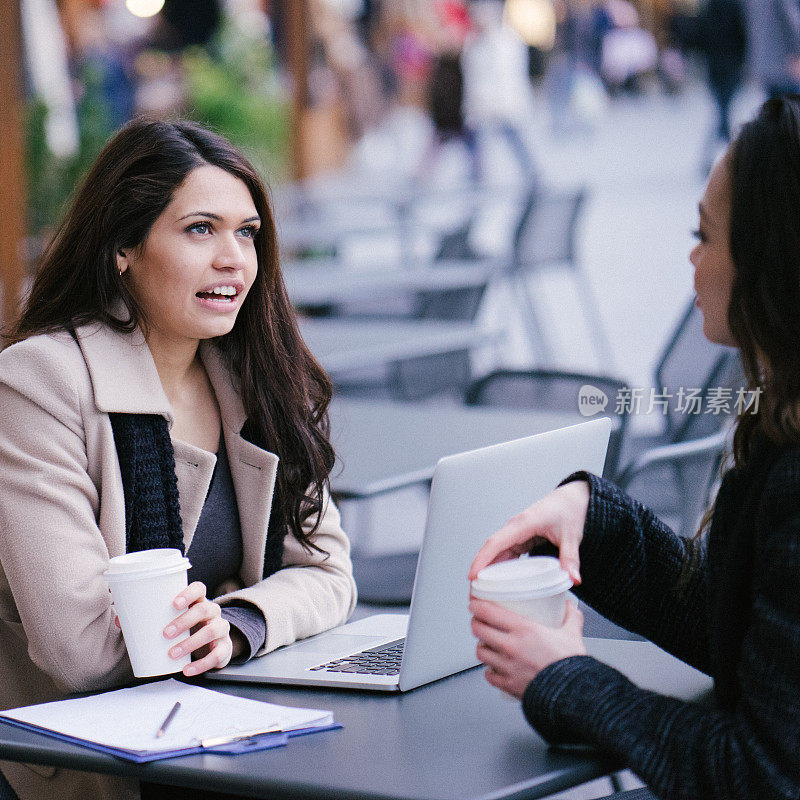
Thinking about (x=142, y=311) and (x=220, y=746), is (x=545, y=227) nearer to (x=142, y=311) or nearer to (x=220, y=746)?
(x=142, y=311)

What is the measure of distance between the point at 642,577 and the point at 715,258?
1.40ft

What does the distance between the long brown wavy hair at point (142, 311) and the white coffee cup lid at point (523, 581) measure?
2.29ft

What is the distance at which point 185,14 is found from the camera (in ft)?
31.5

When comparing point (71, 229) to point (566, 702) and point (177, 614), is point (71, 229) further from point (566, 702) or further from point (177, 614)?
point (566, 702)

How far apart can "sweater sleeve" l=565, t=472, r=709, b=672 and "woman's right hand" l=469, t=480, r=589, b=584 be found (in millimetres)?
24

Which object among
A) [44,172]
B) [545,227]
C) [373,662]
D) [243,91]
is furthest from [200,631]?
[243,91]

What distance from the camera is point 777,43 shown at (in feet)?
24.0

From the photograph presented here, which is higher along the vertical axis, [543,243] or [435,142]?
[435,142]

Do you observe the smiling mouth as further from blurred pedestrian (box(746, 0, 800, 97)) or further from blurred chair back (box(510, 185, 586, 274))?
blurred pedestrian (box(746, 0, 800, 97))

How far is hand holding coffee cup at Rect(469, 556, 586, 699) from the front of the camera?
1129 mm

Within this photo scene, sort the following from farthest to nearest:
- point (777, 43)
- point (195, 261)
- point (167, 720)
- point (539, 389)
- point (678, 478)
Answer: point (777, 43), point (539, 389), point (678, 478), point (195, 261), point (167, 720)

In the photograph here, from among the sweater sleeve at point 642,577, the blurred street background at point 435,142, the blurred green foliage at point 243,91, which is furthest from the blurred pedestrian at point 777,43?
the sweater sleeve at point 642,577

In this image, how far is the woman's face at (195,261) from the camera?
1718 mm

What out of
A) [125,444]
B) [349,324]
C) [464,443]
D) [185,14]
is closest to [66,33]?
[185,14]
